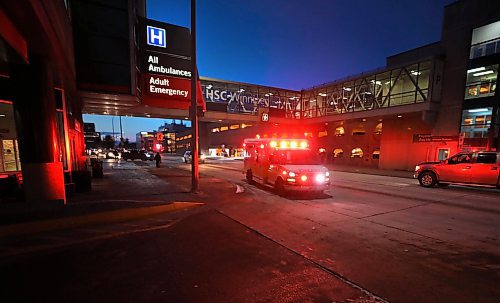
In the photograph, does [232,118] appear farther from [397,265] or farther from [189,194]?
[397,265]

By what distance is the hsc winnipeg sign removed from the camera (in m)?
10.2

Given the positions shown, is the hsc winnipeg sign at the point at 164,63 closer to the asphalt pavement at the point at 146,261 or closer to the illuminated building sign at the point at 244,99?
the asphalt pavement at the point at 146,261

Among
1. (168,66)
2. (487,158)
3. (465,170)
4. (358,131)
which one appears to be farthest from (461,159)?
(358,131)

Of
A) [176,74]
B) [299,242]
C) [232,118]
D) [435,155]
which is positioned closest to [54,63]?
[176,74]

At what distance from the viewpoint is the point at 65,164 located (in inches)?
393

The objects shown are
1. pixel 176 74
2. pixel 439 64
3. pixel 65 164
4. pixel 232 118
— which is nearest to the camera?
pixel 65 164

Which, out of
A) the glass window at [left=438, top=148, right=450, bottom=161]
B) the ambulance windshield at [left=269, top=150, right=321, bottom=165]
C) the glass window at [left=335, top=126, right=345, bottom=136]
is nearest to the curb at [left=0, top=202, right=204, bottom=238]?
the ambulance windshield at [left=269, top=150, right=321, bottom=165]

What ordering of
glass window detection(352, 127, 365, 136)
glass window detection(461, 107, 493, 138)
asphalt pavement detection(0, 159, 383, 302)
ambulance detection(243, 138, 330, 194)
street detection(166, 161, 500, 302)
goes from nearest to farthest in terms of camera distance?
asphalt pavement detection(0, 159, 383, 302)
street detection(166, 161, 500, 302)
ambulance detection(243, 138, 330, 194)
glass window detection(461, 107, 493, 138)
glass window detection(352, 127, 365, 136)

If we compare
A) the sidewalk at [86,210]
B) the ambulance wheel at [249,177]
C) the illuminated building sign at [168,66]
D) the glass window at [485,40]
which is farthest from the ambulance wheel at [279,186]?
the glass window at [485,40]

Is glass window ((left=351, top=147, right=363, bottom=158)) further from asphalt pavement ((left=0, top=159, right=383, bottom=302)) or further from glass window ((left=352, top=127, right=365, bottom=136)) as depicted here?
asphalt pavement ((left=0, top=159, right=383, bottom=302))

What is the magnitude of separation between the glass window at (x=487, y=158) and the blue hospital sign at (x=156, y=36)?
54.0 ft

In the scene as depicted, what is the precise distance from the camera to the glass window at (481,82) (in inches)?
685

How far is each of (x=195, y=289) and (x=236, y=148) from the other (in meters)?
54.8

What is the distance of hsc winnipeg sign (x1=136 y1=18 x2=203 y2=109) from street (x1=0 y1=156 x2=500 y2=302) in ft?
19.6
